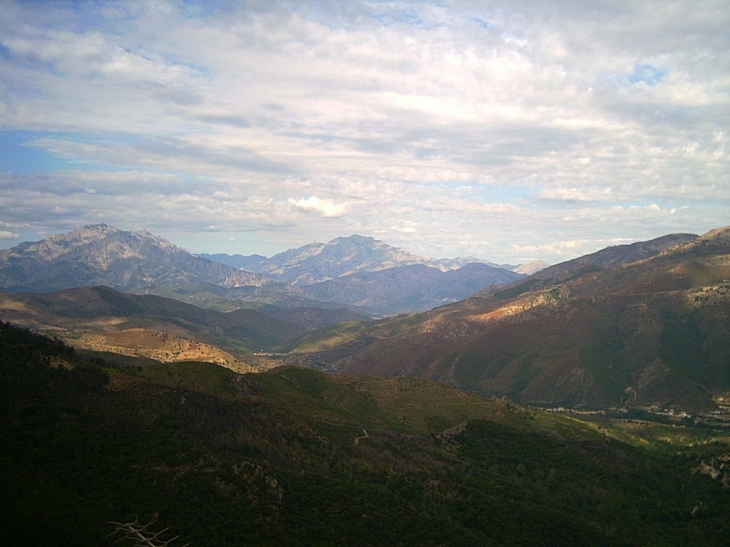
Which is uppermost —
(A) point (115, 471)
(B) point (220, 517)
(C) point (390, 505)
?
(A) point (115, 471)

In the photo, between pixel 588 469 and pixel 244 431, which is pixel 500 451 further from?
pixel 244 431

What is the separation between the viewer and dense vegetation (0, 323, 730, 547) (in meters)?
73.8

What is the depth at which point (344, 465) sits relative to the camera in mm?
112438

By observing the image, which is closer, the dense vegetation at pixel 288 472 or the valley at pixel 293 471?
the dense vegetation at pixel 288 472

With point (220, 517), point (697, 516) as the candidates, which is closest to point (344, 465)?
point (220, 517)

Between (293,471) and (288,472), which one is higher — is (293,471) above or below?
below

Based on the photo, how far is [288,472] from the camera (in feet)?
322

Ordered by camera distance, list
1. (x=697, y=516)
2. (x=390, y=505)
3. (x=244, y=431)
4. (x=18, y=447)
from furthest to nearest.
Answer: (x=697, y=516) → (x=244, y=431) → (x=390, y=505) → (x=18, y=447)

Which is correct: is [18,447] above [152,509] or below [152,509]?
above

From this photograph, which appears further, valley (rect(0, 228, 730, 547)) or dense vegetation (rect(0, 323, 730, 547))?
valley (rect(0, 228, 730, 547))

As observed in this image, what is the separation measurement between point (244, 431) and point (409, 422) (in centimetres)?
7316

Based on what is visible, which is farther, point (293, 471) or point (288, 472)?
point (293, 471)

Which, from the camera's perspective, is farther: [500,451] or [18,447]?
[500,451]

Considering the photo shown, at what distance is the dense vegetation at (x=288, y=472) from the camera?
73.8m
